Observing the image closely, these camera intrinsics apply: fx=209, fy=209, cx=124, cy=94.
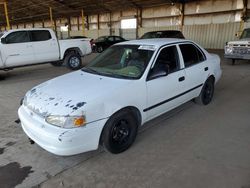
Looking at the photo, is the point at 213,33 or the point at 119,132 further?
the point at 213,33

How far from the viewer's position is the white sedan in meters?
2.52

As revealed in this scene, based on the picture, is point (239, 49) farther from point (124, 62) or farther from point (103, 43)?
point (103, 43)

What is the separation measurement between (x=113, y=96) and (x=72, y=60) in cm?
780

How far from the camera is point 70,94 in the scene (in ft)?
9.20

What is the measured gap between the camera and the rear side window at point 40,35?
8620mm

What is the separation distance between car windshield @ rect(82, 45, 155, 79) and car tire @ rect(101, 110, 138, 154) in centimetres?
65

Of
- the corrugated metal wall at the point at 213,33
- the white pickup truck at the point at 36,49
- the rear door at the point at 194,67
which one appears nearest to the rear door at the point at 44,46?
the white pickup truck at the point at 36,49

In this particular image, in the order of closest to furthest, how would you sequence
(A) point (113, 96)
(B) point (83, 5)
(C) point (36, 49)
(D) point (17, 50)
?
(A) point (113, 96) < (D) point (17, 50) < (C) point (36, 49) < (B) point (83, 5)

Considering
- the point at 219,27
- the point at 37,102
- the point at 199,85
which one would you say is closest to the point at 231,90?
the point at 199,85

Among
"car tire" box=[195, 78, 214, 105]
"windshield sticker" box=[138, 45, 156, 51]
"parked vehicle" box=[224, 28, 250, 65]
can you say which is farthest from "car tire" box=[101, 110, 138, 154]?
"parked vehicle" box=[224, 28, 250, 65]

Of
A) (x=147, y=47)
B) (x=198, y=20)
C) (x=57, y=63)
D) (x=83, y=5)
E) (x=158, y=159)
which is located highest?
(x=83, y=5)

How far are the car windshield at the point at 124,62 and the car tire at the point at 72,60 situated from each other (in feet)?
20.3

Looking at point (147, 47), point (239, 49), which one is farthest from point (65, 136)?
Result: point (239, 49)

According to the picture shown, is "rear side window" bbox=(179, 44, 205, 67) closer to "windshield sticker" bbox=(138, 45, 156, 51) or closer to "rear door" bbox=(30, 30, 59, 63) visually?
"windshield sticker" bbox=(138, 45, 156, 51)
